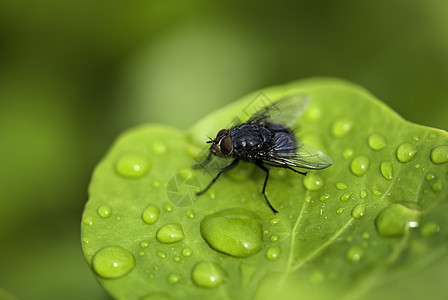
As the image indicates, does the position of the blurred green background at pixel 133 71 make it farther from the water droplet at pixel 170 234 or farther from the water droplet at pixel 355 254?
the water droplet at pixel 355 254

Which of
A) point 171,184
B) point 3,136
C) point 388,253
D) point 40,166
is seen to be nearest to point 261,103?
point 171,184

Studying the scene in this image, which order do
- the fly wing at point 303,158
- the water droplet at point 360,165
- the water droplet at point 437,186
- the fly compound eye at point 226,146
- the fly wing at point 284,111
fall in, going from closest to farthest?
1. the water droplet at point 437,186
2. the water droplet at point 360,165
3. the fly wing at point 303,158
4. the fly compound eye at point 226,146
5. the fly wing at point 284,111

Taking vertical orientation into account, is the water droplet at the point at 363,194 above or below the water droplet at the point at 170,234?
above

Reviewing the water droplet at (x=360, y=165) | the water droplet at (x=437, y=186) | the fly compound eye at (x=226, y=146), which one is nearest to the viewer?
the water droplet at (x=437, y=186)

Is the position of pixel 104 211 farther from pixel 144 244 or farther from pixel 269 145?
pixel 269 145

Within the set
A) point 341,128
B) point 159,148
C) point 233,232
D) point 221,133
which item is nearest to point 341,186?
point 341,128

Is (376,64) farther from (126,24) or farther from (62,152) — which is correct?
(62,152)

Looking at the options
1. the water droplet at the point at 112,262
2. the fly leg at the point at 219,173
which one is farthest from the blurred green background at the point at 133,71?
the water droplet at the point at 112,262

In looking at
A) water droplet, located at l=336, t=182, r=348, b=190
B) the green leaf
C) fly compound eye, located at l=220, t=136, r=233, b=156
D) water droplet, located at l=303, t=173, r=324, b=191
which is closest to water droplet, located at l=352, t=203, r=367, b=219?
the green leaf
